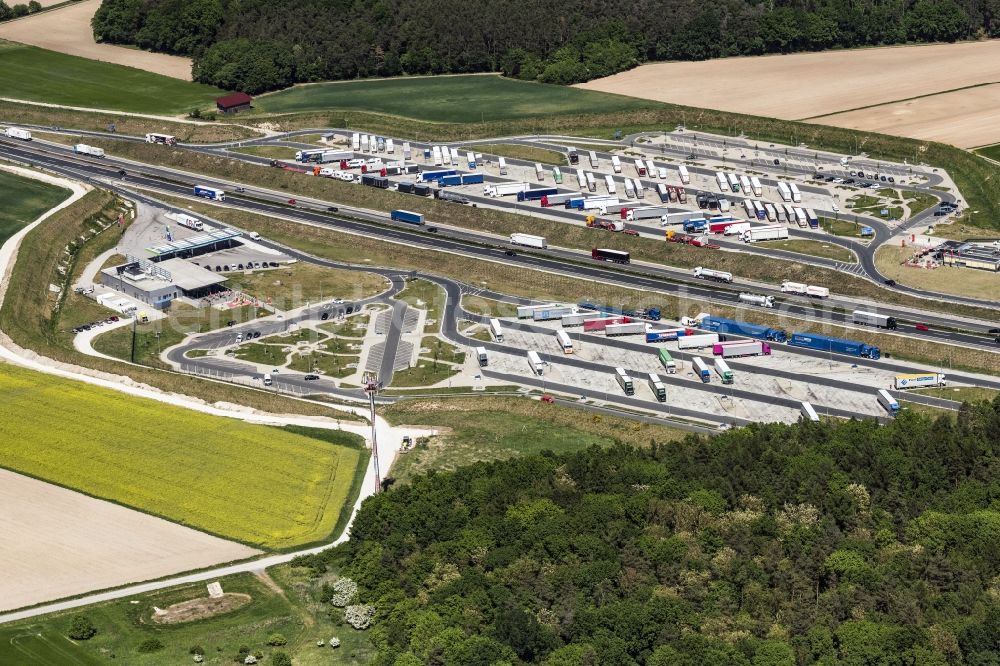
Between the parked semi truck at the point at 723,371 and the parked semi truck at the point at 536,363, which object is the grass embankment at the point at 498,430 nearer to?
the parked semi truck at the point at 536,363

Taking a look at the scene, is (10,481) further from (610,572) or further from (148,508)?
(610,572)

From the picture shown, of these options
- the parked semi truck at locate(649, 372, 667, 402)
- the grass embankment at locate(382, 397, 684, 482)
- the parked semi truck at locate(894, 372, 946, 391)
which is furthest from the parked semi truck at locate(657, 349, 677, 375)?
the parked semi truck at locate(894, 372, 946, 391)

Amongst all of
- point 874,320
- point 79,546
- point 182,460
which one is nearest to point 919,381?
point 874,320

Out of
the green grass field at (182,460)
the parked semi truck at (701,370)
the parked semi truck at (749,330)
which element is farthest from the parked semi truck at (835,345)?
the green grass field at (182,460)

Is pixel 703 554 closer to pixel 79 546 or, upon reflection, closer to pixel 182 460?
pixel 182 460

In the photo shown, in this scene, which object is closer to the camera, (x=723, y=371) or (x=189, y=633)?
(x=189, y=633)

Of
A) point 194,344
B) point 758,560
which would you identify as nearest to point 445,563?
point 758,560
